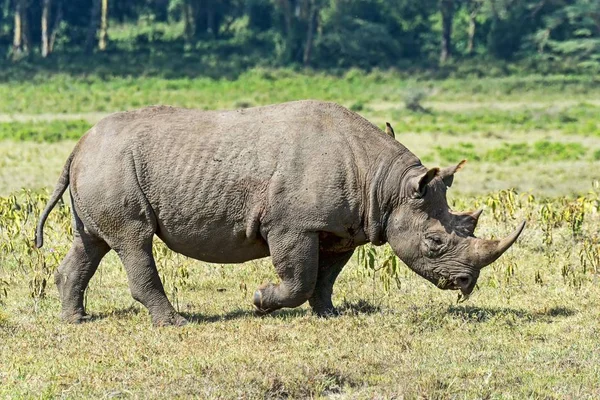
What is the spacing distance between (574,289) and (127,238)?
398 centimetres

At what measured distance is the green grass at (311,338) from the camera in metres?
7.70

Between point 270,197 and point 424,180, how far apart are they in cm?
114

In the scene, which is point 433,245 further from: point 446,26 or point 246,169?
point 446,26

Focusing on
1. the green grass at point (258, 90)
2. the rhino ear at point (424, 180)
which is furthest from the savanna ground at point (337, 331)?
the green grass at point (258, 90)

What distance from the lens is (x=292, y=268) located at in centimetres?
933

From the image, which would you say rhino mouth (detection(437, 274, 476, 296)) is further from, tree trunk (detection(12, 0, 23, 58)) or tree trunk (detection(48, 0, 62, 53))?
tree trunk (detection(48, 0, 62, 53))

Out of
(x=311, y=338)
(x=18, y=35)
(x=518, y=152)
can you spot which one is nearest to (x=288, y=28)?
(x=18, y=35)

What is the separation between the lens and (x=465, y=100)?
1652 inches

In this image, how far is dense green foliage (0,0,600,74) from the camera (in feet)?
186

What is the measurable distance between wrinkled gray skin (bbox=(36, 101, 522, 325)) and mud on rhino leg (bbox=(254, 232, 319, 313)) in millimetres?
10

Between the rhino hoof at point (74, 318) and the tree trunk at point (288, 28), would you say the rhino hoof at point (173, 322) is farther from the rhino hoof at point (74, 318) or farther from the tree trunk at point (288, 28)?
the tree trunk at point (288, 28)

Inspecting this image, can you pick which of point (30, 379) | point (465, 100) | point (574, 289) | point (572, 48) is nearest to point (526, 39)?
point (572, 48)

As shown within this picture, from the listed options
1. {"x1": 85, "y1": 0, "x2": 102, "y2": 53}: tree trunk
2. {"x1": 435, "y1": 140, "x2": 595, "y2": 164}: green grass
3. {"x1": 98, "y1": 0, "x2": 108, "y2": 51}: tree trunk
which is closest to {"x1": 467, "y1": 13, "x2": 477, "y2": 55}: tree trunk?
{"x1": 98, "y1": 0, "x2": 108, "y2": 51}: tree trunk

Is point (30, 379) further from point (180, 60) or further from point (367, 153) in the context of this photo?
point (180, 60)
